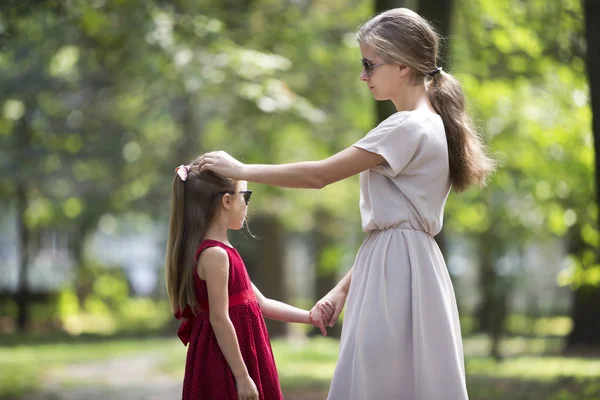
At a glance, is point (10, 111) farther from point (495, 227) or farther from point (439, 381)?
point (439, 381)

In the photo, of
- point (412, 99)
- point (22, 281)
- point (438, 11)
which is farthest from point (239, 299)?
point (22, 281)

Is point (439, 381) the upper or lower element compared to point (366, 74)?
lower

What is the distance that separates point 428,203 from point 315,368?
865 cm

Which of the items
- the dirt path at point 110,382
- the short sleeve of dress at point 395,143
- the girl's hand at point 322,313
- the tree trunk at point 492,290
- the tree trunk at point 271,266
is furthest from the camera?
the tree trunk at point 271,266

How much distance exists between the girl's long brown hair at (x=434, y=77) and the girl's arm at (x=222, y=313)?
1043 mm

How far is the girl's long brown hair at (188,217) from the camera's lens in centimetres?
362

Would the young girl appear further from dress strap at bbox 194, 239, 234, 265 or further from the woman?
the woman

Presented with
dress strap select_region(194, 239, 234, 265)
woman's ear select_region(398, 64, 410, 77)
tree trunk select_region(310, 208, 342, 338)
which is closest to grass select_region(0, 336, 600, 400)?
tree trunk select_region(310, 208, 342, 338)

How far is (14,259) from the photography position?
2519 centimetres

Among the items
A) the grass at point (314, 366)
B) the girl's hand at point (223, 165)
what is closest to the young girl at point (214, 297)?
the girl's hand at point (223, 165)

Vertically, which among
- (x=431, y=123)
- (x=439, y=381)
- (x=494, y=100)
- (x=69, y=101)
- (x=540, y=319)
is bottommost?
(x=540, y=319)

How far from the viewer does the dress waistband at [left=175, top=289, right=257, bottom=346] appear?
3.62 metres

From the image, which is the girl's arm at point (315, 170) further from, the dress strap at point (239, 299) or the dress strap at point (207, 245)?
the dress strap at point (239, 299)

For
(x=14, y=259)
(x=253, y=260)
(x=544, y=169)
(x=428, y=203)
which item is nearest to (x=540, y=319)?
(x=253, y=260)
